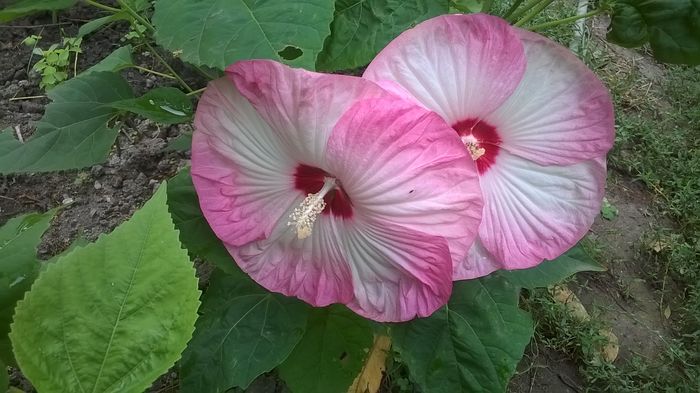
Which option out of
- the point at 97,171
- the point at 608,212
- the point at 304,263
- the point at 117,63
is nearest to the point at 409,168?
the point at 304,263

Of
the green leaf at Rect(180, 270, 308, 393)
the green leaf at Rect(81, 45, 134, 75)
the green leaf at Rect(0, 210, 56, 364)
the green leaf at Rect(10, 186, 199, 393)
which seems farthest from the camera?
the green leaf at Rect(81, 45, 134, 75)

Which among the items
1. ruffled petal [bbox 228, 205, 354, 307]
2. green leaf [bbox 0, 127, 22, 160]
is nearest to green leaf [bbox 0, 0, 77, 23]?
green leaf [bbox 0, 127, 22, 160]

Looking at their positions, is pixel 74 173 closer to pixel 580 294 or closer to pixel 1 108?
pixel 1 108

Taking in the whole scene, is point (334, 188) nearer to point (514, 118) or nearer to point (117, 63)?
point (514, 118)

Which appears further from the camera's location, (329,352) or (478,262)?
(329,352)

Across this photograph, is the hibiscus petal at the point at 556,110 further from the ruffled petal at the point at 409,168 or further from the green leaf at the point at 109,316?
→ the green leaf at the point at 109,316

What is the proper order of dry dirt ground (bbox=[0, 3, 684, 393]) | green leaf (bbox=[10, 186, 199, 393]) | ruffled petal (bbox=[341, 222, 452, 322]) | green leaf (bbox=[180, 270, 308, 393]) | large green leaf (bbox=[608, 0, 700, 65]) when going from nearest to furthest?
green leaf (bbox=[10, 186, 199, 393]) < ruffled petal (bbox=[341, 222, 452, 322]) < large green leaf (bbox=[608, 0, 700, 65]) < green leaf (bbox=[180, 270, 308, 393]) < dry dirt ground (bbox=[0, 3, 684, 393])

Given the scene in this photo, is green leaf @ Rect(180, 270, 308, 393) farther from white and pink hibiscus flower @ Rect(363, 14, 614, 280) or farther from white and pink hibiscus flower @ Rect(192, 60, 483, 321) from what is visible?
white and pink hibiscus flower @ Rect(363, 14, 614, 280)
